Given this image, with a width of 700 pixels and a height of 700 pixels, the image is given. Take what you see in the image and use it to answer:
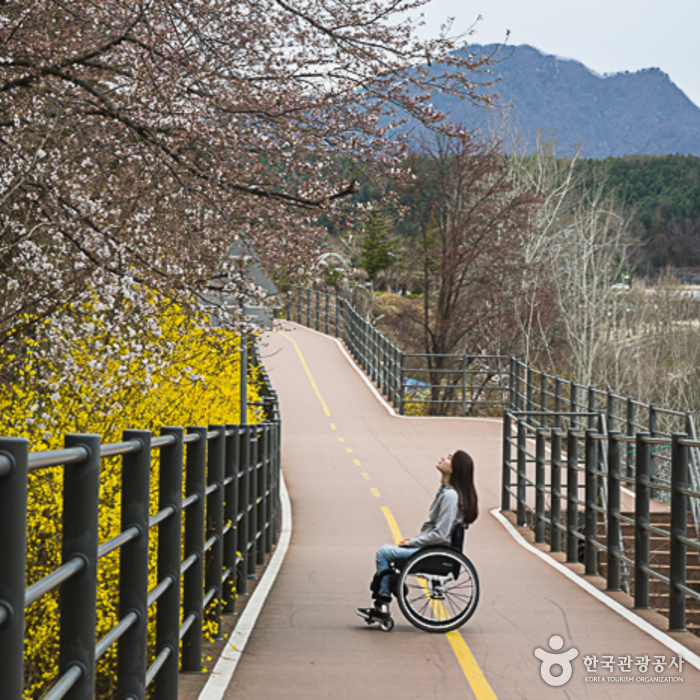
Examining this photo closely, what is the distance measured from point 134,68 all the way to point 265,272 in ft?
12.2

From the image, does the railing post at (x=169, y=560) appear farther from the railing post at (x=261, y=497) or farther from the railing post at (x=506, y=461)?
the railing post at (x=506, y=461)

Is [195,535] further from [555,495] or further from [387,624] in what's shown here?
[555,495]

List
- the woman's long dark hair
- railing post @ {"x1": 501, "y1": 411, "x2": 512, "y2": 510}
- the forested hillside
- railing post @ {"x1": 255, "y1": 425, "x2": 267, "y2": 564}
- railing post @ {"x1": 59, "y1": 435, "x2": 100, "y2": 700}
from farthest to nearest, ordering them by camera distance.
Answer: the forested hillside
railing post @ {"x1": 501, "y1": 411, "x2": 512, "y2": 510}
railing post @ {"x1": 255, "y1": 425, "x2": 267, "y2": 564}
the woman's long dark hair
railing post @ {"x1": 59, "y1": 435, "x2": 100, "y2": 700}

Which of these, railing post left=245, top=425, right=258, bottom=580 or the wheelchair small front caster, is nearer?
the wheelchair small front caster

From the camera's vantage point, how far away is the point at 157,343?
10.3 meters

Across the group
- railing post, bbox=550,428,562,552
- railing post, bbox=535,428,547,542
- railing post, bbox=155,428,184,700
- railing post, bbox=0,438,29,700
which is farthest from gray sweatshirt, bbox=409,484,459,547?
railing post, bbox=0,438,29,700

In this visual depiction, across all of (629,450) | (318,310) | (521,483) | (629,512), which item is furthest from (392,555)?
(318,310)

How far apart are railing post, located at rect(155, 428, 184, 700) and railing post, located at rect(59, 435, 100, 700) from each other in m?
1.72

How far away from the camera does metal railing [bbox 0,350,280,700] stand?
2.34 m

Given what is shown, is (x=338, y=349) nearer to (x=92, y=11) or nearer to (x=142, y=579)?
(x=92, y=11)

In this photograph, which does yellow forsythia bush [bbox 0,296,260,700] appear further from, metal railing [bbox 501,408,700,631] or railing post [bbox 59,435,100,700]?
metal railing [bbox 501,408,700,631]

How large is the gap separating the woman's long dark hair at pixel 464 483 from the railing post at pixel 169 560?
3.22 meters

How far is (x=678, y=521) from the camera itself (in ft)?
24.0

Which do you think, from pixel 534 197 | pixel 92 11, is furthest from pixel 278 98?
pixel 534 197
